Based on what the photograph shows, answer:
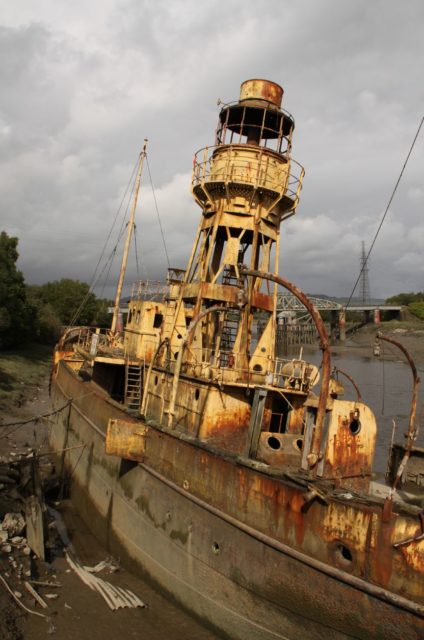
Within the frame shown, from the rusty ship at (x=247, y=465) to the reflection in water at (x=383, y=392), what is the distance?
746 centimetres

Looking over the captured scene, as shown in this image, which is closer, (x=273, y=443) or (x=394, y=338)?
(x=273, y=443)

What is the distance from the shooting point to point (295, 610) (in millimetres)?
7977

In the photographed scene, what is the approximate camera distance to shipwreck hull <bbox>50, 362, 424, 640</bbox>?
736cm

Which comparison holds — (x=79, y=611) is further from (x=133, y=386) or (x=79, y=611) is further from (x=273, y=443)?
(x=133, y=386)

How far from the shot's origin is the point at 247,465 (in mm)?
9016

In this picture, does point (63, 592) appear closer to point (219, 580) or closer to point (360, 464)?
point (219, 580)

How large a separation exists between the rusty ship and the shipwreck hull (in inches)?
1.2

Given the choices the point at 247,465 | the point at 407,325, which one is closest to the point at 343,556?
the point at 247,465

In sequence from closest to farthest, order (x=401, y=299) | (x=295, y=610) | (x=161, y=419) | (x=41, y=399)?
(x=295, y=610), (x=161, y=419), (x=41, y=399), (x=401, y=299)

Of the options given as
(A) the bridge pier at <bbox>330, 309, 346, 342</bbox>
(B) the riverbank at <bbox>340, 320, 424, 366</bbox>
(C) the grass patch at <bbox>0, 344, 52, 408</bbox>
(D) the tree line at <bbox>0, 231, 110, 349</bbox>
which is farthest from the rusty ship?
(A) the bridge pier at <bbox>330, 309, 346, 342</bbox>

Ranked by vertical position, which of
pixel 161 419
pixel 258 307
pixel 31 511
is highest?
pixel 258 307

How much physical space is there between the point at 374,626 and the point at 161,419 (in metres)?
7.24

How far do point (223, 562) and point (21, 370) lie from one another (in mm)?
34651

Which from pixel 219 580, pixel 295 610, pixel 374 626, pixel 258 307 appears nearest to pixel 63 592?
pixel 219 580
